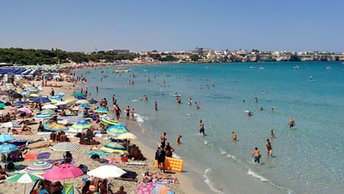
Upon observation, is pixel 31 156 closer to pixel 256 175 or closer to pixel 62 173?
pixel 62 173

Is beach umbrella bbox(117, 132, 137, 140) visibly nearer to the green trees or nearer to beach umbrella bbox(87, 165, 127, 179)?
beach umbrella bbox(87, 165, 127, 179)

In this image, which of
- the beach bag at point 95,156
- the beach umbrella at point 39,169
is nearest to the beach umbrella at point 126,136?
the beach bag at point 95,156

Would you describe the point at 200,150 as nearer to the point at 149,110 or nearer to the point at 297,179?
the point at 297,179

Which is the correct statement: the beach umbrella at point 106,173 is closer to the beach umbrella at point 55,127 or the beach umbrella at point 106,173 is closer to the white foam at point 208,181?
the white foam at point 208,181

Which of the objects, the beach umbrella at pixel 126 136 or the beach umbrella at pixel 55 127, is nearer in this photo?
the beach umbrella at pixel 126 136

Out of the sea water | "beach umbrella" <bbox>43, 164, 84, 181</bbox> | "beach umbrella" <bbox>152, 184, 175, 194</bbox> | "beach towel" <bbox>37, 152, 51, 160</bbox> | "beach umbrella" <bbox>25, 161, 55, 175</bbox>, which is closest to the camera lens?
"beach umbrella" <bbox>43, 164, 84, 181</bbox>

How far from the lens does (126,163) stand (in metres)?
15.7

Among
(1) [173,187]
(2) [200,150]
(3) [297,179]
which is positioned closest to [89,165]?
(1) [173,187]

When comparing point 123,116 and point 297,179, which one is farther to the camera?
point 123,116

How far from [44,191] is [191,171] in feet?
23.2

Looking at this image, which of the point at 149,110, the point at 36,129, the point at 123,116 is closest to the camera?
the point at 36,129

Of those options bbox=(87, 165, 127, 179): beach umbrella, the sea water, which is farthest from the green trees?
bbox=(87, 165, 127, 179): beach umbrella

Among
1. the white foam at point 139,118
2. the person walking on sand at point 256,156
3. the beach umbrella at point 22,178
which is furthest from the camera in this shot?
the white foam at point 139,118

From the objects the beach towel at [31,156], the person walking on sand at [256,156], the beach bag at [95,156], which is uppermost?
the beach towel at [31,156]
